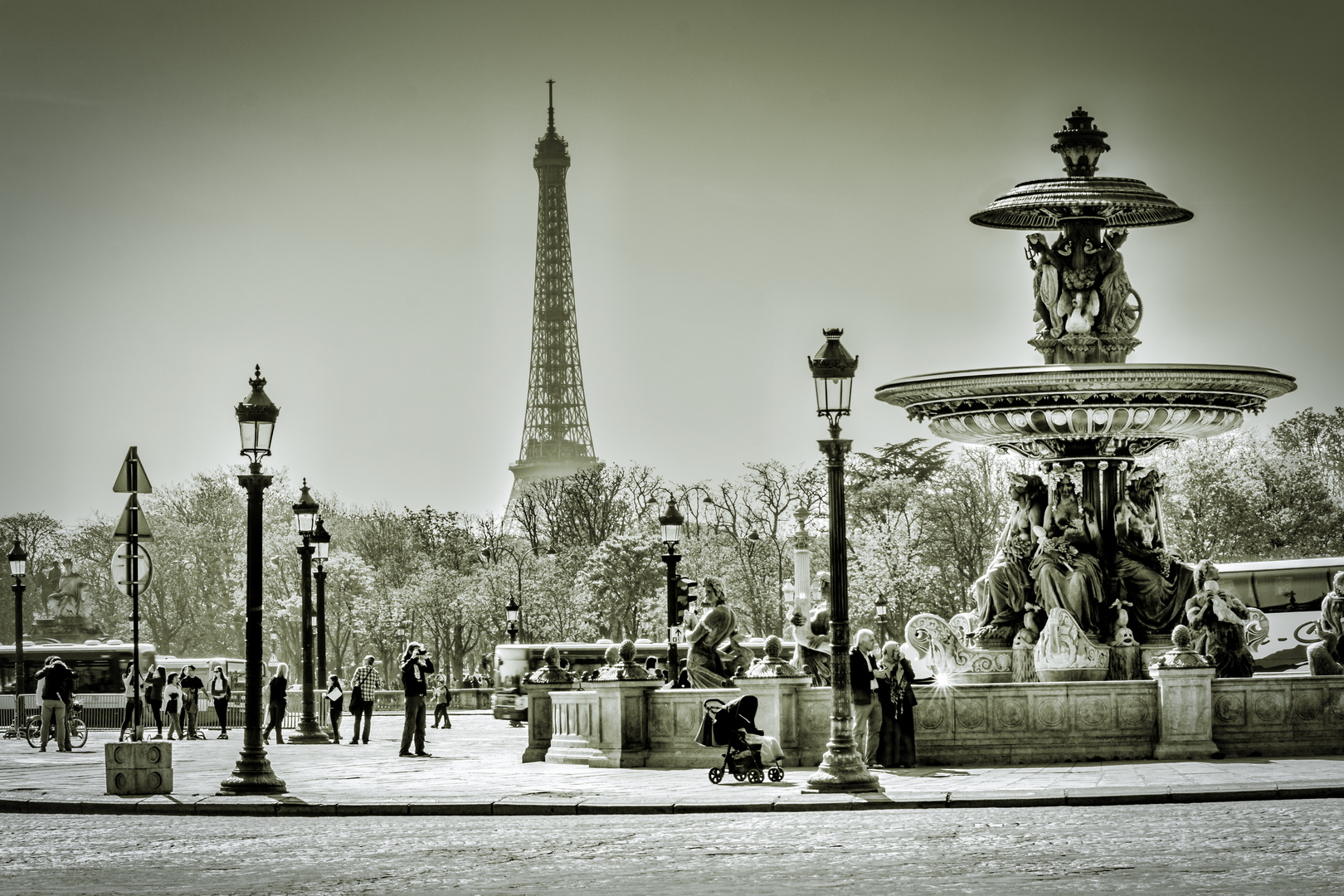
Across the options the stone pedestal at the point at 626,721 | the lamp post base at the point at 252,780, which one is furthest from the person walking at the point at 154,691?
the lamp post base at the point at 252,780

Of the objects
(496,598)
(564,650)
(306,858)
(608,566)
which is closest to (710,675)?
(306,858)

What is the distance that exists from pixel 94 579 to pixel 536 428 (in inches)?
1425

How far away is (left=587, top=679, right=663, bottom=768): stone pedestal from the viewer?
22859 mm

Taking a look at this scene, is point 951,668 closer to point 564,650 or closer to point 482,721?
point 482,721

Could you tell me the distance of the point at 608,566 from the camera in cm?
7231

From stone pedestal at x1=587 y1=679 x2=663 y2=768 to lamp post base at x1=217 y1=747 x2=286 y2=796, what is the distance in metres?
4.42

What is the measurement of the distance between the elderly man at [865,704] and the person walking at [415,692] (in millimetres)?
7932

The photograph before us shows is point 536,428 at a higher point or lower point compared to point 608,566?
higher

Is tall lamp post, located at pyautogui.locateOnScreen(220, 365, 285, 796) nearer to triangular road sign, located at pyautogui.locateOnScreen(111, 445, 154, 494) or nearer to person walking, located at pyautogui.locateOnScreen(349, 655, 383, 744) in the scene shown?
triangular road sign, located at pyautogui.locateOnScreen(111, 445, 154, 494)

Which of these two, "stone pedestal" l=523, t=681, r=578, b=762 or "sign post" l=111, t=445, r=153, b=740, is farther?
"stone pedestal" l=523, t=681, r=578, b=762

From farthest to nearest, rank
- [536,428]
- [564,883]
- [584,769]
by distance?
[536,428] → [584,769] → [564,883]

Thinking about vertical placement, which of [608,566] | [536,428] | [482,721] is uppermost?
[536,428]

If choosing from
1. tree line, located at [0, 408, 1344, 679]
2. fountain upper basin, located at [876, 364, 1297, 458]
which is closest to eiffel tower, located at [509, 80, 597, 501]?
tree line, located at [0, 408, 1344, 679]

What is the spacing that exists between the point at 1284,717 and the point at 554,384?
9446 cm
